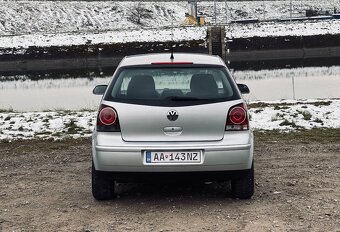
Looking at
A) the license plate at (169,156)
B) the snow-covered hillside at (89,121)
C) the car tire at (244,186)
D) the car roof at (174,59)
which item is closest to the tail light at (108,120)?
the license plate at (169,156)

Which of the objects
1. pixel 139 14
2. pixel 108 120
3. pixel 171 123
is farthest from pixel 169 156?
pixel 139 14

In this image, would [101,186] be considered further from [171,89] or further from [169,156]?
[171,89]

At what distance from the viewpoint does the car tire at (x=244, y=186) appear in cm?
589

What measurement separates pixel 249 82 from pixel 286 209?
19497mm

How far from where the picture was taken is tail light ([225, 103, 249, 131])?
5.61m

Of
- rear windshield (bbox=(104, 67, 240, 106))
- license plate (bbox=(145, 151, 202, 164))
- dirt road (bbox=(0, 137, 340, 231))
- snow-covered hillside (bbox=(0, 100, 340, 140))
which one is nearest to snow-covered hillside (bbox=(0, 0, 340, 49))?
snow-covered hillside (bbox=(0, 100, 340, 140))

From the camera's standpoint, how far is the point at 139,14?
86250mm

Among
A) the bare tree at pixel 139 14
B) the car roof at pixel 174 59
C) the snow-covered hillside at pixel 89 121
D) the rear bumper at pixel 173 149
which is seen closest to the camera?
the rear bumper at pixel 173 149

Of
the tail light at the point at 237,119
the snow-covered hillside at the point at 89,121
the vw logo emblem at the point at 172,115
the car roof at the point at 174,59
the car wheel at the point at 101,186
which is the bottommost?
the snow-covered hillside at the point at 89,121

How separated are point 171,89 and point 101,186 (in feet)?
4.45

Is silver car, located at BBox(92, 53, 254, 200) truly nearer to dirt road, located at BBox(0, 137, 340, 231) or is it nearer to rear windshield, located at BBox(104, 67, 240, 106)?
rear windshield, located at BBox(104, 67, 240, 106)

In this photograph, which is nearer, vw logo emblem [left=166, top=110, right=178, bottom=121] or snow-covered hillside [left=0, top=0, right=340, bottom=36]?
vw logo emblem [left=166, top=110, right=178, bottom=121]

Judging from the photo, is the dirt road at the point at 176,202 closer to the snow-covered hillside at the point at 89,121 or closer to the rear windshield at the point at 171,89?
the rear windshield at the point at 171,89

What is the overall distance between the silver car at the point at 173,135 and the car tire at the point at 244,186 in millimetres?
84
